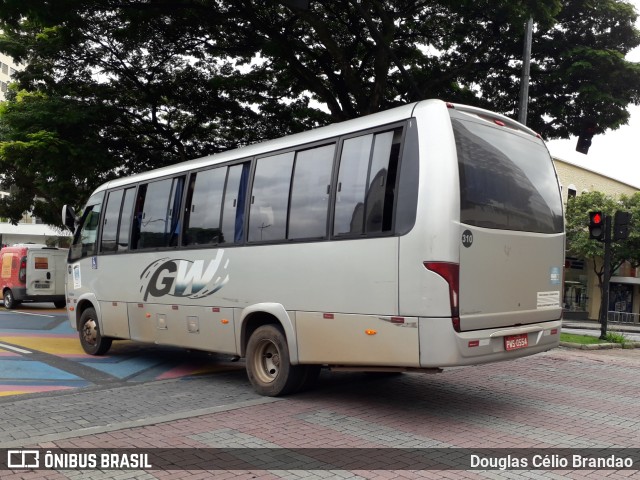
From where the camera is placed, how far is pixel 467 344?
5.61 metres

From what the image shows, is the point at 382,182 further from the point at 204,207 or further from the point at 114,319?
the point at 114,319

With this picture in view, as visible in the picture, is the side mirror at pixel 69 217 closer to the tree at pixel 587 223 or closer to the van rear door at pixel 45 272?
the van rear door at pixel 45 272

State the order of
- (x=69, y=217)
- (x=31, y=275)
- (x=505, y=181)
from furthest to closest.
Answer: (x=31, y=275) < (x=69, y=217) < (x=505, y=181)

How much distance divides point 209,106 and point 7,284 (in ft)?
32.8

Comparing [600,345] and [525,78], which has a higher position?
[525,78]

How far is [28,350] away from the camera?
1081 centimetres

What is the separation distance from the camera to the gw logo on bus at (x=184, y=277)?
7.84 meters

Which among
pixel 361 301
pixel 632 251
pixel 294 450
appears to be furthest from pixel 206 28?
pixel 632 251

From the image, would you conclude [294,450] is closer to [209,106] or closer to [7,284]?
[209,106]

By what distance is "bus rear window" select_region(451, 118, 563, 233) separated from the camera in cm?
591

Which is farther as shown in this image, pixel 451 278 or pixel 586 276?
pixel 586 276

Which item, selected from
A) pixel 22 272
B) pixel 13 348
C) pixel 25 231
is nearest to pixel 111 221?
pixel 13 348

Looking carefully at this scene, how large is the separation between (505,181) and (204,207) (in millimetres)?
4031

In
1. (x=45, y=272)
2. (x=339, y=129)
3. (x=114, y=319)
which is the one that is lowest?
(x=114, y=319)
